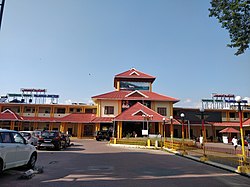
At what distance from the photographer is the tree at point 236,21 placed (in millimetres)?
10577

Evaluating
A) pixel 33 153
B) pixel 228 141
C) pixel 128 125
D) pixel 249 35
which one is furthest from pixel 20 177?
pixel 228 141

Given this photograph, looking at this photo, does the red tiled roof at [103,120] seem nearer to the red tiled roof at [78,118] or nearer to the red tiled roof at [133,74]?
the red tiled roof at [78,118]

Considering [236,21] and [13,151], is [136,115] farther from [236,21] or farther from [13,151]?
[13,151]

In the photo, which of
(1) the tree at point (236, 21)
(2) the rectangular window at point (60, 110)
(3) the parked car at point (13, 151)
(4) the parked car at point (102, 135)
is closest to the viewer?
(3) the parked car at point (13, 151)

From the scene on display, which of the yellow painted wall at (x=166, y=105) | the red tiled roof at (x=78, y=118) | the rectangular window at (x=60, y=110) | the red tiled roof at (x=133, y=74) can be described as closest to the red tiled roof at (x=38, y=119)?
the rectangular window at (x=60, y=110)

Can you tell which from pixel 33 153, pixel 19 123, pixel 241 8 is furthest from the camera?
pixel 19 123

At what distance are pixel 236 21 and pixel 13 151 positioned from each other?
35.9 ft

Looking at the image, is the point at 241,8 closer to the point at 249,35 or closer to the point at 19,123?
the point at 249,35

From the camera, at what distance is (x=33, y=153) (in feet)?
30.6

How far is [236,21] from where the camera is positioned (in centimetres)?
1091

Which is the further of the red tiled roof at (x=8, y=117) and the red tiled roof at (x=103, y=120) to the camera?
the red tiled roof at (x=8, y=117)

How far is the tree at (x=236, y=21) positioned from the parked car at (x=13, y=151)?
10.3 m

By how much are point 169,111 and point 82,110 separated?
59.4ft

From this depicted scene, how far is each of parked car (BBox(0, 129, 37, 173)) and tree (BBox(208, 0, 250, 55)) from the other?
33.9 ft
